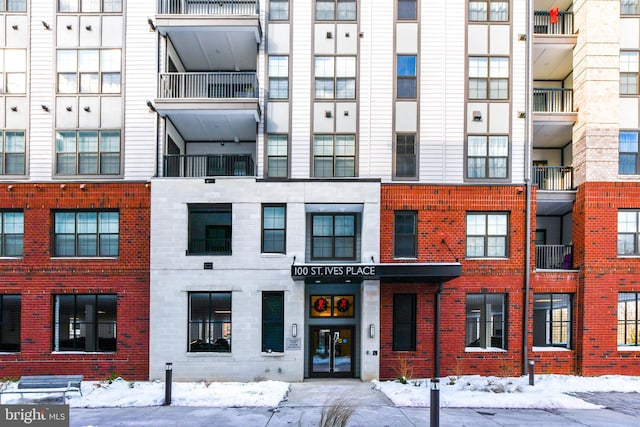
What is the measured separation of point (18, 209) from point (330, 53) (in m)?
13.8

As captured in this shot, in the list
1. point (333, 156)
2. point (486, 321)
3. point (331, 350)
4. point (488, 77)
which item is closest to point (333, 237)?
point (333, 156)

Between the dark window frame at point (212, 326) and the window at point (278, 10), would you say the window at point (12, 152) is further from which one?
the window at point (278, 10)

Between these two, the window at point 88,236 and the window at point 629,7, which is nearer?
the window at point 88,236

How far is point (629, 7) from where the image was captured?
1738 cm

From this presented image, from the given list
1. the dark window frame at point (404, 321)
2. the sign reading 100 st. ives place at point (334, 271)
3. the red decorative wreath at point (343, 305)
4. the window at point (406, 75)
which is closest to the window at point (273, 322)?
the sign reading 100 st. ives place at point (334, 271)

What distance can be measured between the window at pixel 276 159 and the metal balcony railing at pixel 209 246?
3.24 m

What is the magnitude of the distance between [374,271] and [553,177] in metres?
9.64

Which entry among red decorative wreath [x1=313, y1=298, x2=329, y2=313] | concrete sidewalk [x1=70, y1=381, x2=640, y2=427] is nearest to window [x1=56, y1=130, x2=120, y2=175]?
concrete sidewalk [x1=70, y1=381, x2=640, y2=427]

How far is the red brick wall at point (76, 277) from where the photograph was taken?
16469 millimetres

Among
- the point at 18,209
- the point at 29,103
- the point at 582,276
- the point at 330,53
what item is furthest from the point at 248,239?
the point at 582,276

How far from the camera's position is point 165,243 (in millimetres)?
16266

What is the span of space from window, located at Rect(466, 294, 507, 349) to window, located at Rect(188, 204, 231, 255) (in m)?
9.93

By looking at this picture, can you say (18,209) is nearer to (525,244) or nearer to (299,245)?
(299,245)

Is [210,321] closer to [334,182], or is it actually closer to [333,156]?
[334,182]
